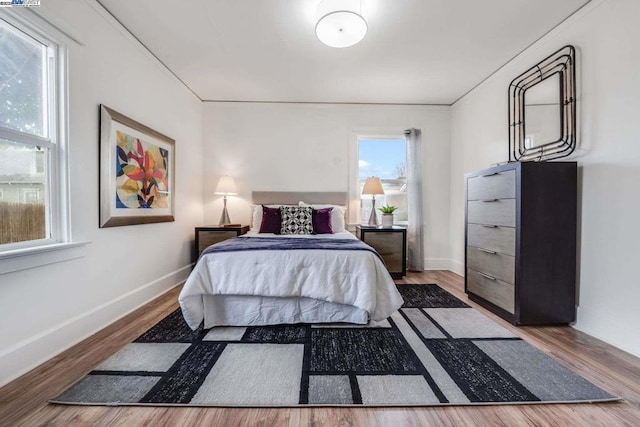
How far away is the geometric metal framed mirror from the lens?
2.32 metres

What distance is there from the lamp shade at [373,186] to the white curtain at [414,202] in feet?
1.56

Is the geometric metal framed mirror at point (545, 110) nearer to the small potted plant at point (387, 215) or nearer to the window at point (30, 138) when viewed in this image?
the small potted plant at point (387, 215)

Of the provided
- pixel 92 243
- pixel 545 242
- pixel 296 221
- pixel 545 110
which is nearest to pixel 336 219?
pixel 296 221

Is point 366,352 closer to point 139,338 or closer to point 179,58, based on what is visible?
point 139,338

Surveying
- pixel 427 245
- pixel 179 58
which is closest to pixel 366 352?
pixel 427 245

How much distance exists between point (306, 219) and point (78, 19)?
2664mm

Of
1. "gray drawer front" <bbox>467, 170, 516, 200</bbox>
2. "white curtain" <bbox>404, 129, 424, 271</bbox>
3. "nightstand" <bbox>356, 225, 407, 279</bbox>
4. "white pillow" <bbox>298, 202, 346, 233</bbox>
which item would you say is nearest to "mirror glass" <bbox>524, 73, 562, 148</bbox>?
"gray drawer front" <bbox>467, 170, 516, 200</bbox>

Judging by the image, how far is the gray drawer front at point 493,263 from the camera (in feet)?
7.66

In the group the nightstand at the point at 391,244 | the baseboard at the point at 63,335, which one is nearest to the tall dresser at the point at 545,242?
the nightstand at the point at 391,244

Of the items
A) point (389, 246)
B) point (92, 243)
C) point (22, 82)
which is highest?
point (22, 82)

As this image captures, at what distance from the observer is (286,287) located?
2162 mm

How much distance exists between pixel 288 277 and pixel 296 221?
1.48 m

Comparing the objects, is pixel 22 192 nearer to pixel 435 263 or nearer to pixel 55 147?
pixel 55 147

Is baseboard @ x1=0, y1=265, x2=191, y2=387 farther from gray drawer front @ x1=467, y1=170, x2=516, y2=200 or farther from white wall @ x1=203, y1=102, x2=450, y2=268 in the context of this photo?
gray drawer front @ x1=467, y1=170, x2=516, y2=200
